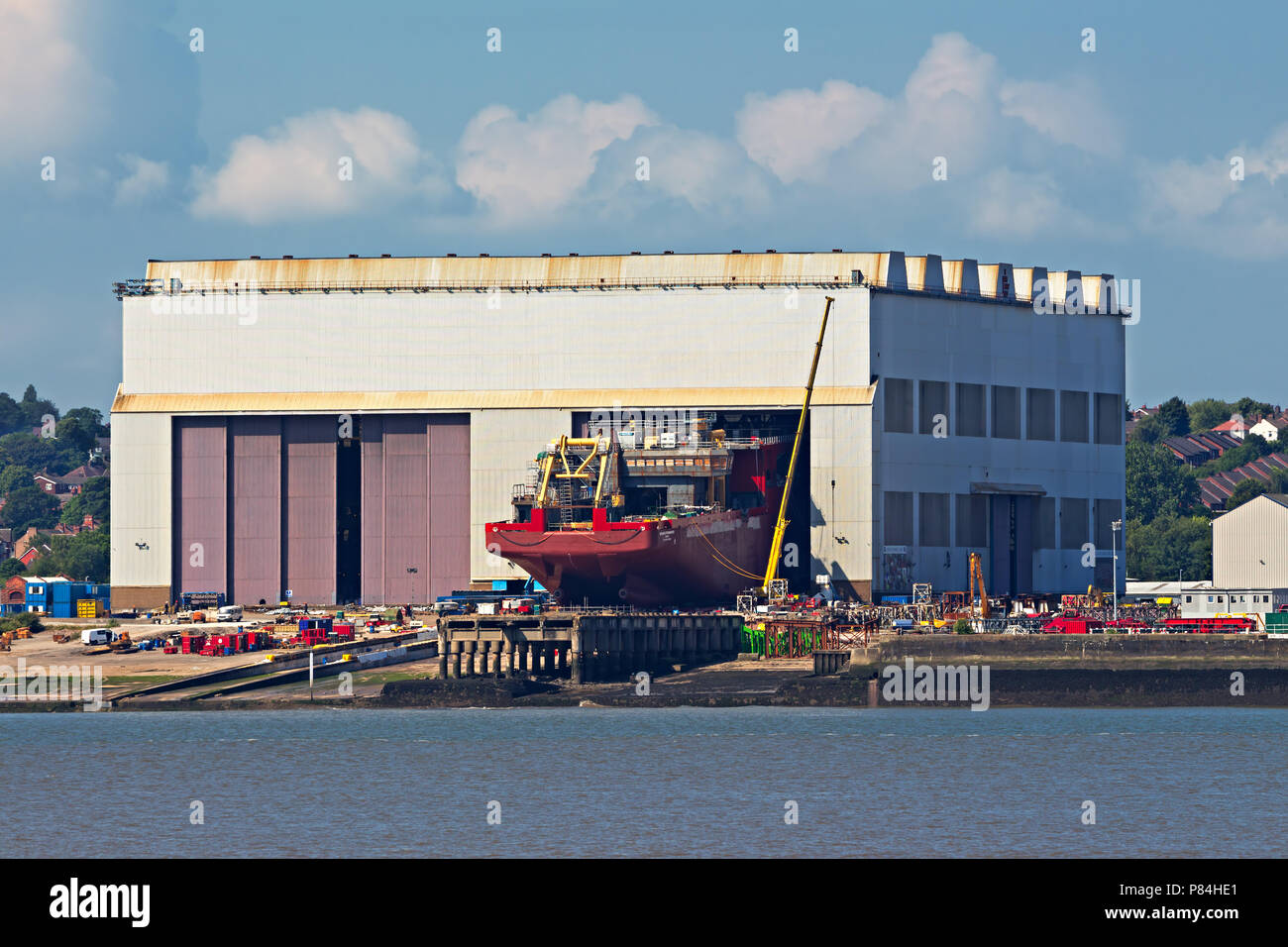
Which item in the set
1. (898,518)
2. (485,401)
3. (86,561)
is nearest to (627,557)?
(485,401)

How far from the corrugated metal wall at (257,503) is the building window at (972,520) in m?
41.9

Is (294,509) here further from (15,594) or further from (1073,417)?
(1073,417)

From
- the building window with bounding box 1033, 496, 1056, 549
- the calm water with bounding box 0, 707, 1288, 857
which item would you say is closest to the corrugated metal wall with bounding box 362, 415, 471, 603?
the calm water with bounding box 0, 707, 1288, 857

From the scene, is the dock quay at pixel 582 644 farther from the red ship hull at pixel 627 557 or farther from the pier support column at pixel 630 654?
the red ship hull at pixel 627 557

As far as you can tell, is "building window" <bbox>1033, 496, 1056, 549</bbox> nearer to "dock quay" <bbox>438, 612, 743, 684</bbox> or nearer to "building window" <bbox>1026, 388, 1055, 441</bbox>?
"building window" <bbox>1026, 388, 1055, 441</bbox>

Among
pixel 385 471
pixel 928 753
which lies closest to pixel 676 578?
Result: pixel 385 471

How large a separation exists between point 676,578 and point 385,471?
23035 mm

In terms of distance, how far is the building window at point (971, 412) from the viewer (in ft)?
390

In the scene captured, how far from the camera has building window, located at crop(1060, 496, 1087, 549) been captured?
12575 centimetres

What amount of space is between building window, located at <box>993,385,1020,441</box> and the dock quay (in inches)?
1246

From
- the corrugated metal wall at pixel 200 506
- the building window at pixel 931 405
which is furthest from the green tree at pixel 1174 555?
the corrugated metal wall at pixel 200 506

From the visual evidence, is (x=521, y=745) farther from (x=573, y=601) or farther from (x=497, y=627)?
(x=573, y=601)

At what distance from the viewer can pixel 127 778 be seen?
227 feet

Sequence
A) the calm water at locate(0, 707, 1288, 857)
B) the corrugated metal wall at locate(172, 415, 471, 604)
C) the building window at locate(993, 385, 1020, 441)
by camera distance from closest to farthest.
Result: the calm water at locate(0, 707, 1288, 857) < the corrugated metal wall at locate(172, 415, 471, 604) < the building window at locate(993, 385, 1020, 441)
